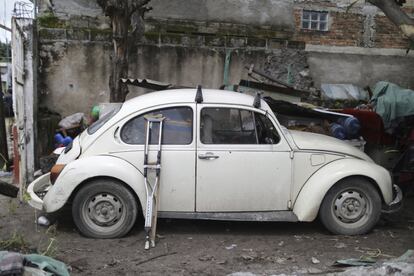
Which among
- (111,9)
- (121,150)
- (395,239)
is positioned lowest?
(395,239)

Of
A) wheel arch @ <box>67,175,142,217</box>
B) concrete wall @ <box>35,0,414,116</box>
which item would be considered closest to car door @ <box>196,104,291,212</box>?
wheel arch @ <box>67,175,142,217</box>

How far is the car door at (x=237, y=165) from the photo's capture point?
19.1 feet

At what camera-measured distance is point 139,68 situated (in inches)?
388

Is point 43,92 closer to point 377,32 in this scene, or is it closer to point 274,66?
point 274,66

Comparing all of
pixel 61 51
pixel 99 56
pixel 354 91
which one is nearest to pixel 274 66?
pixel 354 91

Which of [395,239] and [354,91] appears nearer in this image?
[395,239]

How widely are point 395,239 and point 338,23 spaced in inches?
375

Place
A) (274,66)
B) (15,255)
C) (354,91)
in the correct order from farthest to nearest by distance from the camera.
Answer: (354,91)
(274,66)
(15,255)

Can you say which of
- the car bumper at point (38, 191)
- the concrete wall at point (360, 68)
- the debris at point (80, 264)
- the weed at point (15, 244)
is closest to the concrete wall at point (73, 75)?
the car bumper at point (38, 191)

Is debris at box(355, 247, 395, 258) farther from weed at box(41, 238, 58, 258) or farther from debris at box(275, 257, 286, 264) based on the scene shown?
weed at box(41, 238, 58, 258)

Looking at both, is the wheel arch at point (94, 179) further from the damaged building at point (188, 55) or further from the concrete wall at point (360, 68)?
the concrete wall at point (360, 68)

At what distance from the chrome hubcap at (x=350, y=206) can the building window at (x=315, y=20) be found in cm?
910

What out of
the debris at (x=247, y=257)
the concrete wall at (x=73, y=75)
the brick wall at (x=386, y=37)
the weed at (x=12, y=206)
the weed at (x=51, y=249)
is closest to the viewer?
the weed at (x=51, y=249)

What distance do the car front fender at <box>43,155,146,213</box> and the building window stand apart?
9886mm
